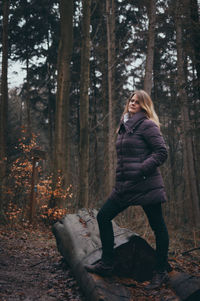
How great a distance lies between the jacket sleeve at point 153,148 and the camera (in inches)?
140

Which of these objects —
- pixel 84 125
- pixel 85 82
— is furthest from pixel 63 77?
pixel 84 125

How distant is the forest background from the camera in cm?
954

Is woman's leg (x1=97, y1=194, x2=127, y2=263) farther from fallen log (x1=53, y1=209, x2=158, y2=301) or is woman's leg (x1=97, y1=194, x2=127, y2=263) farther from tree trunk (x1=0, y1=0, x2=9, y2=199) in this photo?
tree trunk (x1=0, y1=0, x2=9, y2=199)

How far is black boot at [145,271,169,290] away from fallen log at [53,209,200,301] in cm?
10

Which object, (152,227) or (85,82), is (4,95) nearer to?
(85,82)

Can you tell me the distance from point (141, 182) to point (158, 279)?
45.9 inches

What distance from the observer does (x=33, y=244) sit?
7535 mm

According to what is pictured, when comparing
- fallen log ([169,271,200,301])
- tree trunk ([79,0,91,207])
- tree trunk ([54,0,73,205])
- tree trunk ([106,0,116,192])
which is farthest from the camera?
tree trunk ([106,0,116,192])

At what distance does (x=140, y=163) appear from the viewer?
3617 millimetres

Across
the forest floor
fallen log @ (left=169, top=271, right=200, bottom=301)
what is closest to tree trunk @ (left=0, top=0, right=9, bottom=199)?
the forest floor

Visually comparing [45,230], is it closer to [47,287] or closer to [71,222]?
[71,222]

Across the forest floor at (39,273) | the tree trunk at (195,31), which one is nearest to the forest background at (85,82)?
the tree trunk at (195,31)

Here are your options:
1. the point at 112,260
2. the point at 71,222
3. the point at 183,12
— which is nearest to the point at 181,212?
the point at 183,12

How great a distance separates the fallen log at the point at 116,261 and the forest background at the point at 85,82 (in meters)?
4.60
